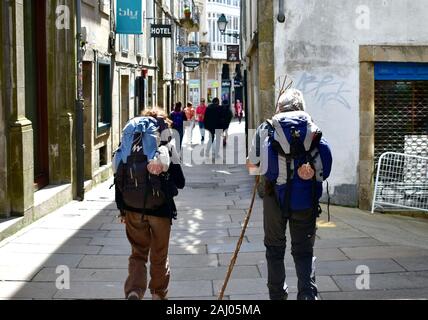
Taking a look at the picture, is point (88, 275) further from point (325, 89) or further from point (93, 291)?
point (325, 89)

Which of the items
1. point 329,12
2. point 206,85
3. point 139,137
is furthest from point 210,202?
point 206,85

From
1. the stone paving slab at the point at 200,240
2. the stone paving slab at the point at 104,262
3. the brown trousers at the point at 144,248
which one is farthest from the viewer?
the stone paving slab at the point at 200,240

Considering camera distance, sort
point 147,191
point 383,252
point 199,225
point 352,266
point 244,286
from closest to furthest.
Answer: point 147,191
point 244,286
point 352,266
point 383,252
point 199,225

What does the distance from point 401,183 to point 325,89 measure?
1902mm

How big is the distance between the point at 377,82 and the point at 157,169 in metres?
6.77

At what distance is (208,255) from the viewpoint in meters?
7.92

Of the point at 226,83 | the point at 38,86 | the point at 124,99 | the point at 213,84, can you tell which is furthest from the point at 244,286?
the point at 213,84

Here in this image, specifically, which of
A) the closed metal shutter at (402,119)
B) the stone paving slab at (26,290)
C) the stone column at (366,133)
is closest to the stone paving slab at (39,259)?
the stone paving slab at (26,290)

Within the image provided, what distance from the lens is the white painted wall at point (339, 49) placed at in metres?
11.1

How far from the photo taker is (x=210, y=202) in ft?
39.9

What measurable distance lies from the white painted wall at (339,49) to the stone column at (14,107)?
4.26 metres

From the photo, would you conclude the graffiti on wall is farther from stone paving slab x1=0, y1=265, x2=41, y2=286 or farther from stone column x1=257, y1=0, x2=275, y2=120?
stone paving slab x1=0, y1=265, x2=41, y2=286

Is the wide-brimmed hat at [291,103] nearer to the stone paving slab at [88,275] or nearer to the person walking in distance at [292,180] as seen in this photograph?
the person walking in distance at [292,180]

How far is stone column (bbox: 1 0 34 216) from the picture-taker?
29.0 ft
